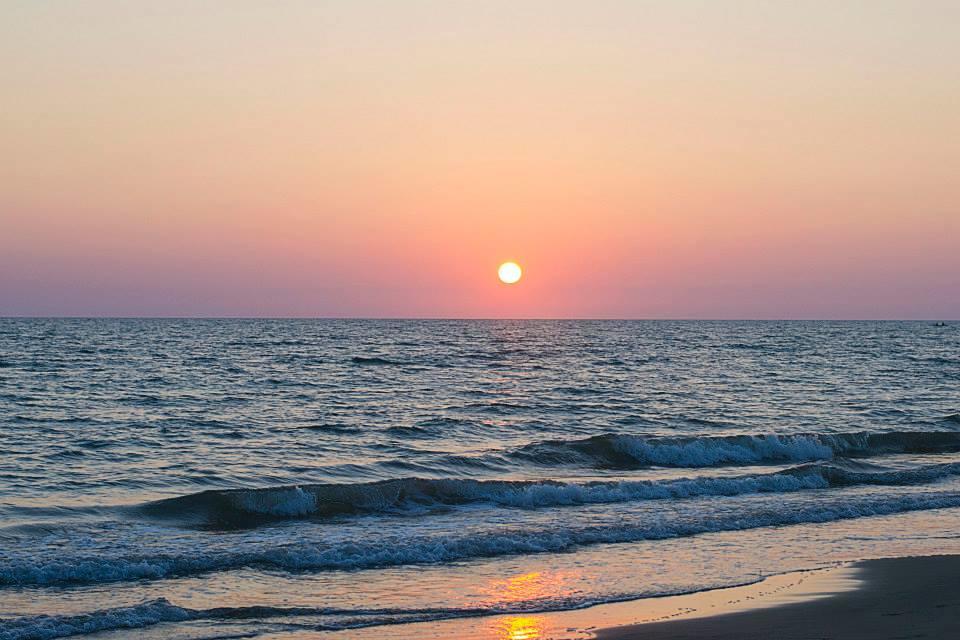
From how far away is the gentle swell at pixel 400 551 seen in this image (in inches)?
545

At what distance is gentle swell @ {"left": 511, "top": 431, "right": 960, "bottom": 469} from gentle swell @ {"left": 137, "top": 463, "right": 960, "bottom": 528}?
391cm

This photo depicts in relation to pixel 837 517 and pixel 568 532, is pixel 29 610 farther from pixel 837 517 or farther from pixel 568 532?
pixel 837 517

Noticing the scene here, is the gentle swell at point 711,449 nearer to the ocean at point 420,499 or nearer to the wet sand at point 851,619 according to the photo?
the ocean at point 420,499

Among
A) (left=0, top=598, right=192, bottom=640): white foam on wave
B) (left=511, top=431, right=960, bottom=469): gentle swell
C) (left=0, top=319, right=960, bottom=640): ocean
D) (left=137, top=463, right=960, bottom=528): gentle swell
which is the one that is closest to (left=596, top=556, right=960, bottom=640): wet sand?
(left=0, top=319, right=960, bottom=640): ocean

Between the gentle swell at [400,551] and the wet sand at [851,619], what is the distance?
4.37 metres

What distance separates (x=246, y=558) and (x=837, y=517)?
11.2 m

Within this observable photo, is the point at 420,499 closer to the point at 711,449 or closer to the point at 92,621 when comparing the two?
the point at 92,621

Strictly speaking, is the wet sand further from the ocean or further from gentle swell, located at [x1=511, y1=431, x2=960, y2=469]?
gentle swell, located at [x1=511, y1=431, x2=960, y2=469]

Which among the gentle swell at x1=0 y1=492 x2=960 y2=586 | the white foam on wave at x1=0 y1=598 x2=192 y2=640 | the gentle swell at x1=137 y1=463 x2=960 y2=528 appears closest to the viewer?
the white foam on wave at x1=0 y1=598 x2=192 y2=640

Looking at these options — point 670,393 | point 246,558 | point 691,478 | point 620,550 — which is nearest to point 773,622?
point 620,550

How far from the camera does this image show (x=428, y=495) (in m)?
21.0

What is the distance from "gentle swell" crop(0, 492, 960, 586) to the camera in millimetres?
13852

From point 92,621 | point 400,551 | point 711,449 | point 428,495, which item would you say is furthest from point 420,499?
point 711,449

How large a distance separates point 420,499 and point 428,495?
0.33m
